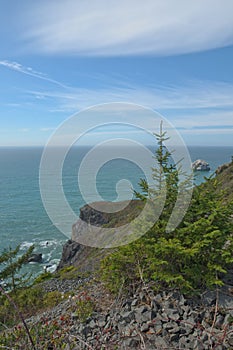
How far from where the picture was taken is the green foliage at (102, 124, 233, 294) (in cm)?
510

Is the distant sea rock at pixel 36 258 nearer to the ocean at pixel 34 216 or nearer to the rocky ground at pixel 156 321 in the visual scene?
the ocean at pixel 34 216

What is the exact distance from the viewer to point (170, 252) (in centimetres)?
528

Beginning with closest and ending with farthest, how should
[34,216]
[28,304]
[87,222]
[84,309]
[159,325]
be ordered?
[159,325] < [84,309] < [28,304] < [87,222] < [34,216]

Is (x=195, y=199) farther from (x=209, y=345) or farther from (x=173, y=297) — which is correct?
(x=209, y=345)

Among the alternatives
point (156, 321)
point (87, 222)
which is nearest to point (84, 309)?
point (156, 321)

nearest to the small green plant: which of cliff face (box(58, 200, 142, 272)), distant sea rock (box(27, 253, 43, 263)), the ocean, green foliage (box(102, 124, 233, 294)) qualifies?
green foliage (box(102, 124, 233, 294))

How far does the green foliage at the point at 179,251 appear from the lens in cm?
510

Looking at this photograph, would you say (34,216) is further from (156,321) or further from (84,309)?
(156,321)

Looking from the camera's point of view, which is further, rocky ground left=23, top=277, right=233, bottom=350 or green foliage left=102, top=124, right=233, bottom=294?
green foliage left=102, top=124, right=233, bottom=294

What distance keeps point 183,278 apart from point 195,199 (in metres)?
1.62

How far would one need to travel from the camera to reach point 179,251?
5027mm

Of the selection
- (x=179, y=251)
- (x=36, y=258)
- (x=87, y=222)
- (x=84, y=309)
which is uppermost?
(x=179, y=251)

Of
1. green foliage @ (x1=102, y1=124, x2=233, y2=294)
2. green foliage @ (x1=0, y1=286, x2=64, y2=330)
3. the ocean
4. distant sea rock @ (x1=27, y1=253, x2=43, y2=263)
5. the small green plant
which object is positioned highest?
green foliage @ (x1=102, y1=124, x2=233, y2=294)

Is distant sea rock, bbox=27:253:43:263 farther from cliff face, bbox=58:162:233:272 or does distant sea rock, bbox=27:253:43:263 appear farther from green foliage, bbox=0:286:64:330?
green foliage, bbox=0:286:64:330
